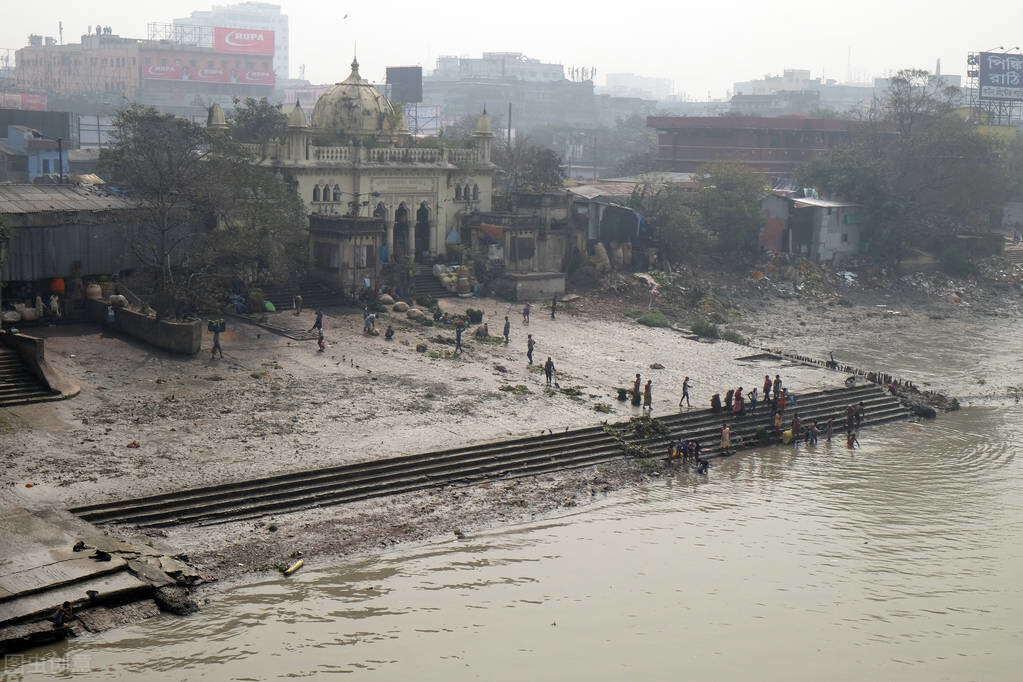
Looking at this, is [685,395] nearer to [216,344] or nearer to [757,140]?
[216,344]

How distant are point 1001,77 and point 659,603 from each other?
6261 centimetres

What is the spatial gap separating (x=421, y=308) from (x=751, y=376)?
11.4 metres

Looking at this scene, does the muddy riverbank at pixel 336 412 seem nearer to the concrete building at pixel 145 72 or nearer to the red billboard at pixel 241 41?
the concrete building at pixel 145 72

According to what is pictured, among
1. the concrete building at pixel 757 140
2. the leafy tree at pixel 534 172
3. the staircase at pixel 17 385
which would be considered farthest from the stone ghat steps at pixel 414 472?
the concrete building at pixel 757 140

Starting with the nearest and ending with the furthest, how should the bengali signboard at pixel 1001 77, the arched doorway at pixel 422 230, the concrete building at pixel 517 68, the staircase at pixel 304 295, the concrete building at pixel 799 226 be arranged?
the staircase at pixel 304 295, the arched doorway at pixel 422 230, the concrete building at pixel 799 226, the bengali signboard at pixel 1001 77, the concrete building at pixel 517 68

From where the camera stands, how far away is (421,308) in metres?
38.2

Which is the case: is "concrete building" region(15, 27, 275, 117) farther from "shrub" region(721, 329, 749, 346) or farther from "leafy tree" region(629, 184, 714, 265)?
"shrub" region(721, 329, 749, 346)

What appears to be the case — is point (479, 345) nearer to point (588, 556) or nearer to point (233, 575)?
point (588, 556)

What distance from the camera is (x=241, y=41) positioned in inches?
4897

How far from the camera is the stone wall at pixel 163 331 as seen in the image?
1157 inches

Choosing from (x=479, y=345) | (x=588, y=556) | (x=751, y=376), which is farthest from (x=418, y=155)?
(x=588, y=556)

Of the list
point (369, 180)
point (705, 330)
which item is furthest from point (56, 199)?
point (705, 330)

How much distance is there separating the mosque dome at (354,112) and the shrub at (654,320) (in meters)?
13.6

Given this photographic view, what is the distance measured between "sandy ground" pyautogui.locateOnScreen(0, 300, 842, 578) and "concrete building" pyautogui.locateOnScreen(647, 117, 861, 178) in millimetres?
35063
